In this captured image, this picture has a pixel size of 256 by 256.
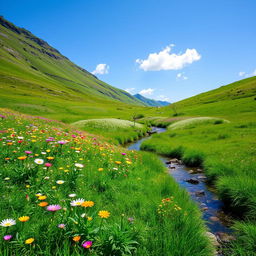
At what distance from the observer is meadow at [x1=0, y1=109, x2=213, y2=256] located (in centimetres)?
261

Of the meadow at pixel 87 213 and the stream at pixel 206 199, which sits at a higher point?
the meadow at pixel 87 213

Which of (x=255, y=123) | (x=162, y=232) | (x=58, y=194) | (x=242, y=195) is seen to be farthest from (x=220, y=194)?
(x=255, y=123)

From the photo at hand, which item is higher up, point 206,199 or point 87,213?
point 87,213

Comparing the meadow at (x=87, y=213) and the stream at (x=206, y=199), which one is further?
the stream at (x=206, y=199)

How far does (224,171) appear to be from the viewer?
9867mm

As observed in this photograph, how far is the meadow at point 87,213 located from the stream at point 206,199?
5.21 feet

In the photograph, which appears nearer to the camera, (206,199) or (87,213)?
(87,213)

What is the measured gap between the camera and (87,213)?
3.24m

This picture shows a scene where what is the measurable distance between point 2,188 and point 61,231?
2.13 m

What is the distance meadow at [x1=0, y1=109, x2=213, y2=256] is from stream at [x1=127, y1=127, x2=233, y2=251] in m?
1.59

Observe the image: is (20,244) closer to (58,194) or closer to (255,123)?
(58,194)

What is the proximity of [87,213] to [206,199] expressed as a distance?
717 centimetres

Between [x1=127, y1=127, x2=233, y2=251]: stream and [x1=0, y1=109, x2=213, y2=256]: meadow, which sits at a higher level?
[x1=0, y1=109, x2=213, y2=256]: meadow

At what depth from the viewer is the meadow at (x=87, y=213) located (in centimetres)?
261
